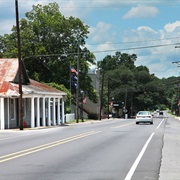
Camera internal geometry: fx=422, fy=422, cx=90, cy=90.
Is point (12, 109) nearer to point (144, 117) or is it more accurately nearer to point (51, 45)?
point (144, 117)

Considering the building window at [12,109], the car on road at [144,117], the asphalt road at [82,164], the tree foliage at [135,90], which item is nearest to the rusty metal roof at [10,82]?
the building window at [12,109]

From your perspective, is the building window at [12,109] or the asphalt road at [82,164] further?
the building window at [12,109]

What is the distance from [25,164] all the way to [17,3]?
25.4 metres

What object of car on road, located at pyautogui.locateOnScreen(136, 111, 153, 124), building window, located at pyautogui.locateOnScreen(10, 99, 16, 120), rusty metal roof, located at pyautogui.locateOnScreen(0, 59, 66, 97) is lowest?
car on road, located at pyautogui.locateOnScreen(136, 111, 153, 124)

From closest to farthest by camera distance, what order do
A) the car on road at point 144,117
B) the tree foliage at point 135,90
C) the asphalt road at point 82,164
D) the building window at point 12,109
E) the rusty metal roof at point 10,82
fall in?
the asphalt road at point 82,164
the rusty metal roof at point 10,82
the building window at point 12,109
the car on road at point 144,117
the tree foliage at point 135,90

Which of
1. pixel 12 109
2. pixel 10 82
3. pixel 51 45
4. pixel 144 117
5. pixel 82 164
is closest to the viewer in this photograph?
pixel 82 164

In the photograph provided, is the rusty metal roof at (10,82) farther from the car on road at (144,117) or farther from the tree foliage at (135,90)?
the tree foliage at (135,90)

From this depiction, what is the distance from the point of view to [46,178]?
1036cm

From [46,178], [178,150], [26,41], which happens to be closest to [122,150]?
[178,150]

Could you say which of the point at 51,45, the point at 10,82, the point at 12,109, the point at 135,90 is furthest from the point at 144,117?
the point at 135,90

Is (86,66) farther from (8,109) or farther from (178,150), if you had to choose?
(178,150)

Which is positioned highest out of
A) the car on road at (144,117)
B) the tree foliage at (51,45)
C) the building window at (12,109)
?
the tree foliage at (51,45)

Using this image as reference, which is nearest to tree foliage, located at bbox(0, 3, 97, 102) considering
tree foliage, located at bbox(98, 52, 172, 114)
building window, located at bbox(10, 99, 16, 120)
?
building window, located at bbox(10, 99, 16, 120)

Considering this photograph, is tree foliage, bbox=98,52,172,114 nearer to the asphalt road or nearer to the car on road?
the car on road
